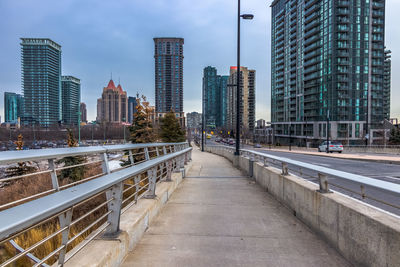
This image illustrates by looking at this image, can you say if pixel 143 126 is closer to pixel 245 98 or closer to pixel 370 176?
pixel 370 176

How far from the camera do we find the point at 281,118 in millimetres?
98375

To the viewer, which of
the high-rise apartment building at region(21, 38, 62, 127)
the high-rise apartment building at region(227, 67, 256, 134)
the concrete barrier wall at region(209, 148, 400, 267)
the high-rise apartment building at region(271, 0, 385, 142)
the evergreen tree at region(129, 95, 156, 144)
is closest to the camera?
the concrete barrier wall at region(209, 148, 400, 267)

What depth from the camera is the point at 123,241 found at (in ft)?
10.5

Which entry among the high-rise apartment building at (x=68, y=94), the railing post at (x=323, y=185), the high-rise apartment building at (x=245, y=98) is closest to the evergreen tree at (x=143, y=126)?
the railing post at (x=323, y=185)

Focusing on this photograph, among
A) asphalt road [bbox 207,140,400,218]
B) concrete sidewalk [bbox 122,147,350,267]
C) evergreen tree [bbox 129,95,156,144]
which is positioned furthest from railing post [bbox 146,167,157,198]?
evergreen tree [bbox 129,95,156,144]

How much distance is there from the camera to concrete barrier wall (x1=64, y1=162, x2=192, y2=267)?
255 cm

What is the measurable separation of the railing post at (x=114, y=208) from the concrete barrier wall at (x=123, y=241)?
0.12 m

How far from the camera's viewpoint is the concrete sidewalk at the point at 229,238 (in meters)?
3.46

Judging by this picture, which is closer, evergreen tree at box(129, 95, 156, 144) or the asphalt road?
the asphalt road

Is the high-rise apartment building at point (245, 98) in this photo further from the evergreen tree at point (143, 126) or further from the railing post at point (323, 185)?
the railing post at point (323, 185)

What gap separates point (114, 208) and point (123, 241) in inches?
18.1

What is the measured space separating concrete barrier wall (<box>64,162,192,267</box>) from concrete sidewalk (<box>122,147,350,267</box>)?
6.8 inches

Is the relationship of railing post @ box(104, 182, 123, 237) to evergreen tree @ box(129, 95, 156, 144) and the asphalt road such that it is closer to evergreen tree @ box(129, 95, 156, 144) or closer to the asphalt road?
the asphalt road

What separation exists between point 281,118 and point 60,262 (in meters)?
102
